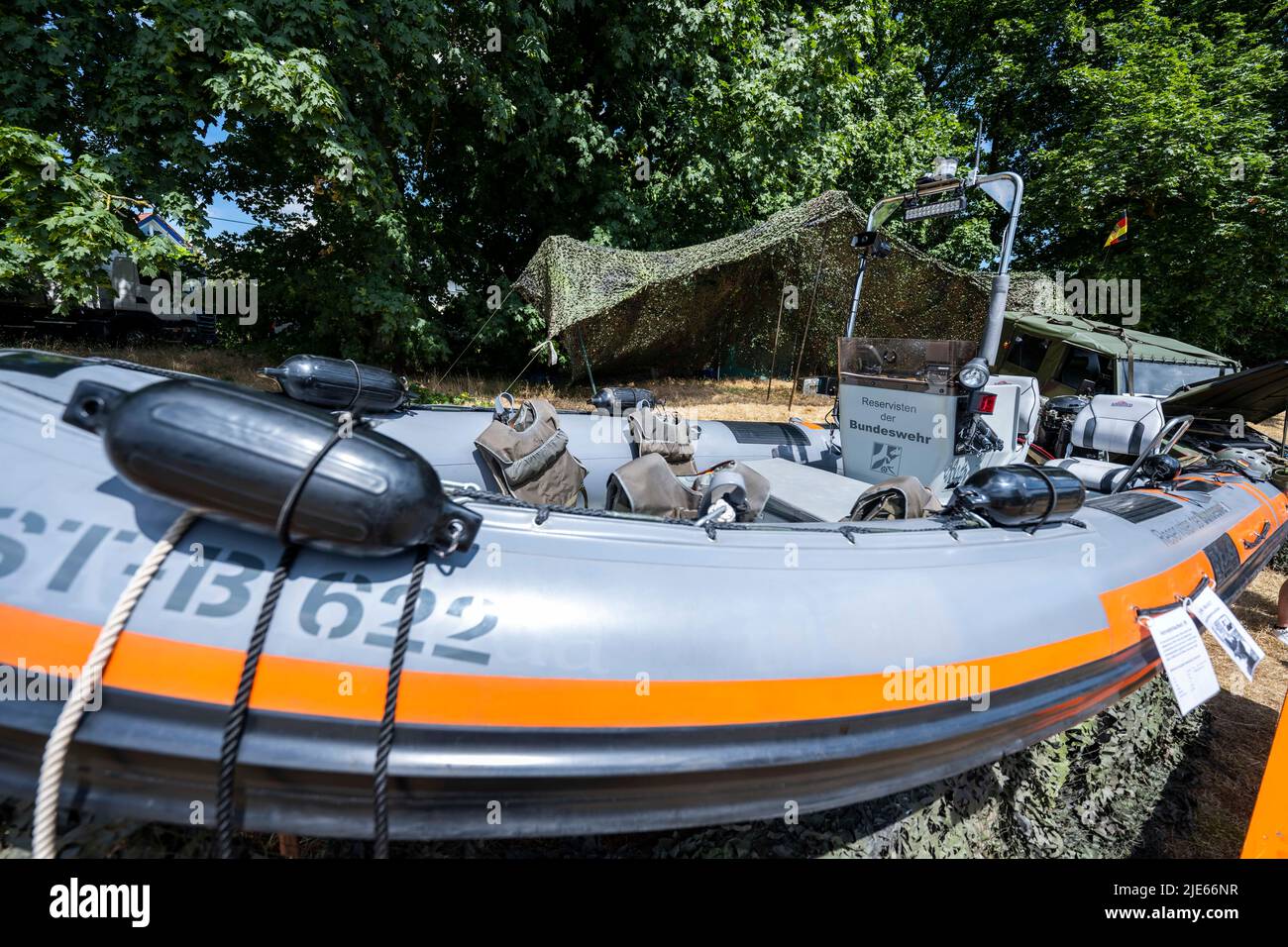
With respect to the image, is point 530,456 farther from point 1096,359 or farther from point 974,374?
point 1096,359

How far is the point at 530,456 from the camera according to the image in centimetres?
238

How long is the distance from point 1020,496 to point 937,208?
82.7 inches

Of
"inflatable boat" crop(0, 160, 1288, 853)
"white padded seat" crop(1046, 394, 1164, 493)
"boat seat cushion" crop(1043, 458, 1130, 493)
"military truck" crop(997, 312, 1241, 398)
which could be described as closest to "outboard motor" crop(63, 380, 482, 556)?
"inflatable boat" crop(0, 160, 1288, 853)

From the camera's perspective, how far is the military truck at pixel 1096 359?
6.66 m

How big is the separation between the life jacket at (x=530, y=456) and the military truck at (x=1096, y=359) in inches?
255

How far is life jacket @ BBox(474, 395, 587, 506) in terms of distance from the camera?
2.37 metres

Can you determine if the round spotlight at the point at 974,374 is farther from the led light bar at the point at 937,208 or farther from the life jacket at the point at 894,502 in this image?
the led light bar at the point at 937,208

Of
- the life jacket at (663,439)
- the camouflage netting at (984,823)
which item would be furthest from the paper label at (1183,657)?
the life jacket at (663,439)

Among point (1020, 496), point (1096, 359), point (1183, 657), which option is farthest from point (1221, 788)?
point (1096, 359)
